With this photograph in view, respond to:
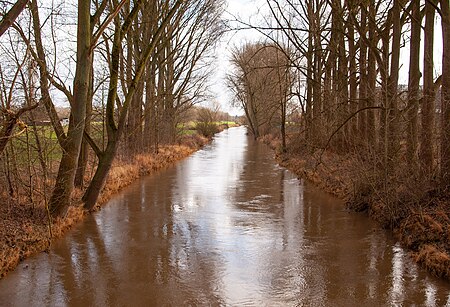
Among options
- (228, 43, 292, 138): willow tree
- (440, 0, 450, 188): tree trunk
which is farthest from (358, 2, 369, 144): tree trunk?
(228, 43, 292, 138): willow tree

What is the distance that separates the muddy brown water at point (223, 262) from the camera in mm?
5754

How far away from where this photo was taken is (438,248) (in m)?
6.95

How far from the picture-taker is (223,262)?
23.4ft

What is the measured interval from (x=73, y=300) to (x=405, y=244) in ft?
20.0

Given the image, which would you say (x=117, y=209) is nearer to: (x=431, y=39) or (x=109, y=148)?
(x=109, y=148)

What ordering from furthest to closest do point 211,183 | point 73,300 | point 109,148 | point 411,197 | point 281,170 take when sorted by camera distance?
1. point 281,170
2. point 211,183
3. point 109,148
4. point 411,197
5. point 73,300

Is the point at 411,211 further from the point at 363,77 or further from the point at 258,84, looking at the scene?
the point at 258,84

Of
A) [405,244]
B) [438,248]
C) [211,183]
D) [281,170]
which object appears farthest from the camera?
[281,170]

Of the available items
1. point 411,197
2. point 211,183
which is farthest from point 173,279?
point 211,183

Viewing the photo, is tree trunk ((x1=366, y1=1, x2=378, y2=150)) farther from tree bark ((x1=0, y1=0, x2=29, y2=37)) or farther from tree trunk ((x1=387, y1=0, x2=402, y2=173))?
tree bark ((x1=0, y1=0, x2=29, y2=37))

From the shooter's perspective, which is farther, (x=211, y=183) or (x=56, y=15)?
(x=211, y=183)

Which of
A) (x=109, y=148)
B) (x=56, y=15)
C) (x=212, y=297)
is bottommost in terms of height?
(x=212, y=297)

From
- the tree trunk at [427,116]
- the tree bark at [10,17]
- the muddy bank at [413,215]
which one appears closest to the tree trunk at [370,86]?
the muddy bank at [413,215]

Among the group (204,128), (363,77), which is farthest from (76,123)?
(204,128)
